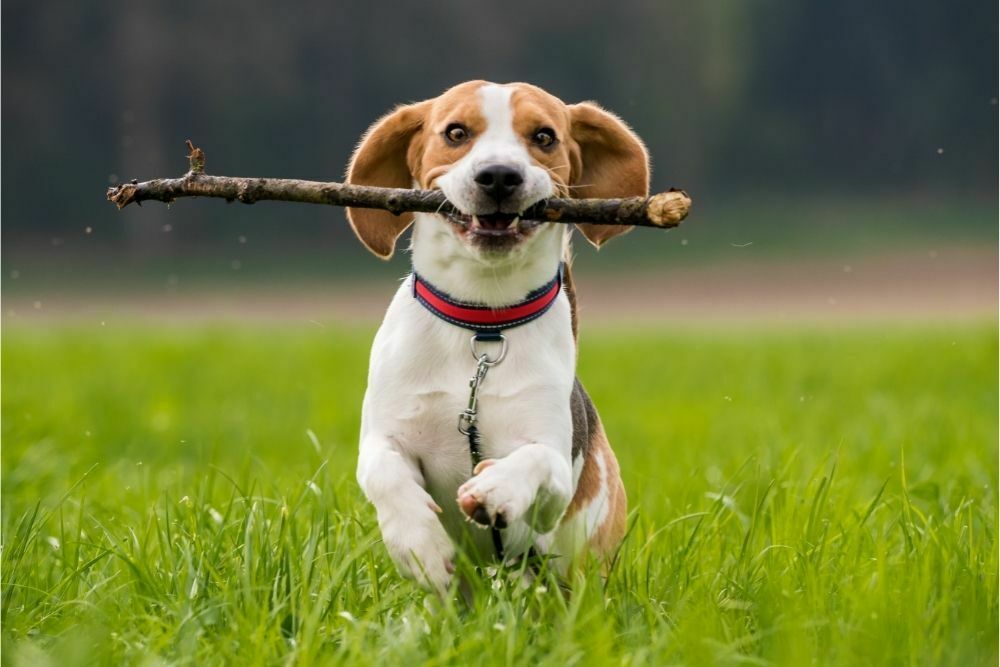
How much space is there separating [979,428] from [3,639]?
6.07 m

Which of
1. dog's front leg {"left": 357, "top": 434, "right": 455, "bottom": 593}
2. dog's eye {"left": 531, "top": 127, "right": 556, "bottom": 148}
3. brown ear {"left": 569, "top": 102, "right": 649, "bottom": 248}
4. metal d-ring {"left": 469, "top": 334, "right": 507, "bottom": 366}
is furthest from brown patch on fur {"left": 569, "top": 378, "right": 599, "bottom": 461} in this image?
dog's eye {"left": 531, "top": 127, "right": 556, "bottom": 148}

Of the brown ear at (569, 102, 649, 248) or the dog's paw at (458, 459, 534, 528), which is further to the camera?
the brown ear at (569, 102, 649, 248)

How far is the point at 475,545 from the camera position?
4160 millimetres

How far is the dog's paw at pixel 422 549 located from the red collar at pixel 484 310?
2.08 ft

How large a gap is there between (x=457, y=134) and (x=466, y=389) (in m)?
0.78

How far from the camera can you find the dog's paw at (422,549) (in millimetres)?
3693

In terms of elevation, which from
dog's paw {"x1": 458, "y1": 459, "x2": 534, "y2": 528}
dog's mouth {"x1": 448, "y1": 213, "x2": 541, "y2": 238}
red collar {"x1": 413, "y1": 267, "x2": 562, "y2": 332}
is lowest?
dog's paw {"x1": 458, "y1": 459, "x2": 534, "y2": 528}

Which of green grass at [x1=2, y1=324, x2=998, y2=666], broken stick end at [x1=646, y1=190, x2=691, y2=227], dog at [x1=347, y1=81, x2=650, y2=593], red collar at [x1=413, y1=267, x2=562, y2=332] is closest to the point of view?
green grass at [x1=2, y1=324, x2=998, y2=666]

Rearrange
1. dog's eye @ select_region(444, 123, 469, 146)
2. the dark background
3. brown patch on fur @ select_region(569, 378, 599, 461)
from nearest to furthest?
1. dog's eye @ select_region(444, 123, 469, 146)
2. brown patch on fur @ select_region(569, 378, 599, 461)
3. the dark background

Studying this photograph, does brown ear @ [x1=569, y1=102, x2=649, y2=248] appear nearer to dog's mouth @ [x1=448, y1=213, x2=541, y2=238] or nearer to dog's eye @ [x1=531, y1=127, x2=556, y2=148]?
dog's eye @ [x1=531, y1=127, x2=556, y2=148]

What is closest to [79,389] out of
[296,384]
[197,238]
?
[296,384]

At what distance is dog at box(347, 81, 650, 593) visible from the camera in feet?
12.7

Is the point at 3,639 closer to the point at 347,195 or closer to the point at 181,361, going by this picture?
the point at 347,195

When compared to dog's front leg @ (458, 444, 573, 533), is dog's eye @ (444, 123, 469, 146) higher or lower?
higher
